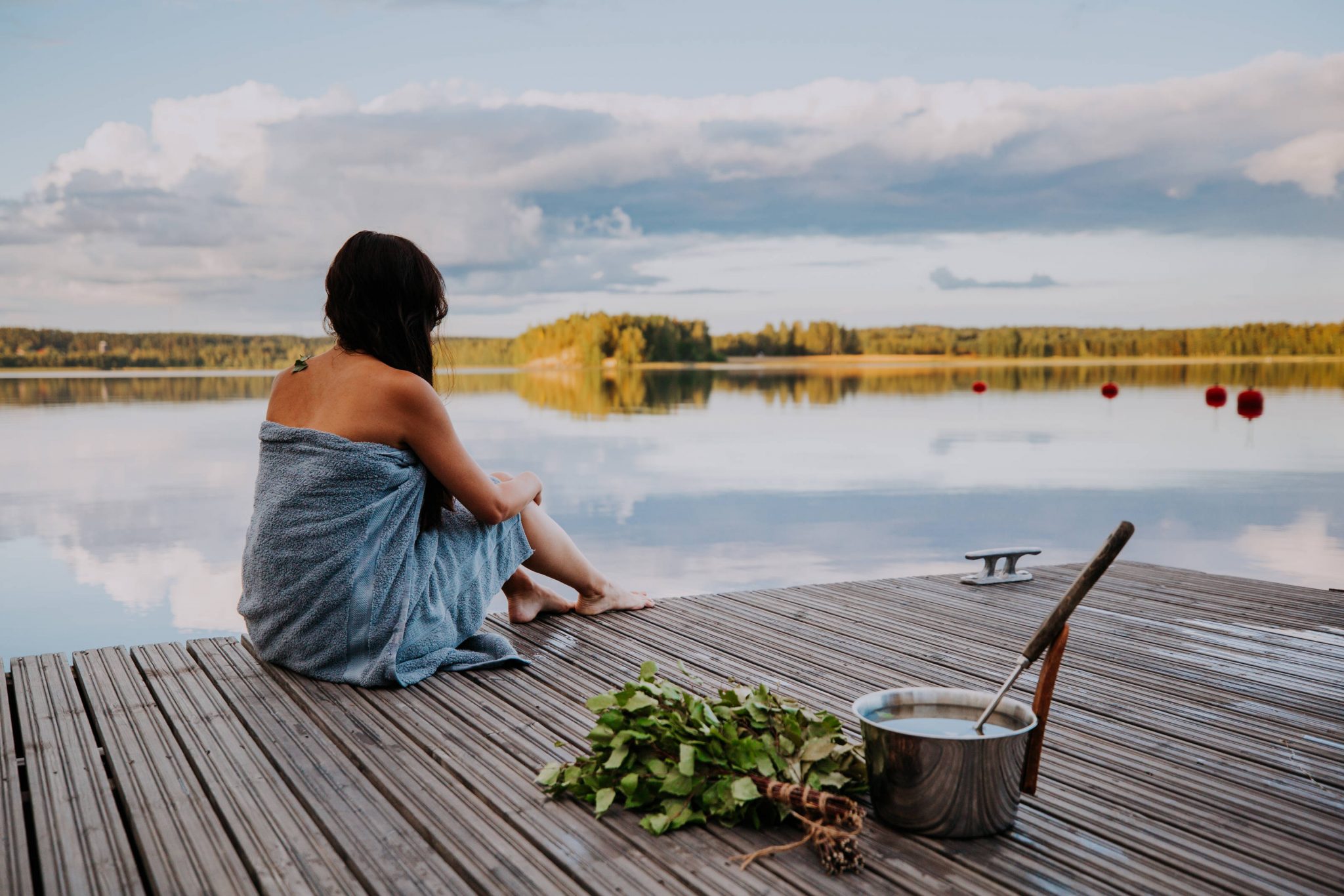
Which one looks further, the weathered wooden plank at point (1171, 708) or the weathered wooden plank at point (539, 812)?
the weathered wooden plank at point (1171, 708)

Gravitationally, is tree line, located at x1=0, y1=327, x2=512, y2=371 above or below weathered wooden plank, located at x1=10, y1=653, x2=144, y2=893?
above

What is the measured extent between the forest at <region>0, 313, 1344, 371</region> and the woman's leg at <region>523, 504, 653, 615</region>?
1805 cm

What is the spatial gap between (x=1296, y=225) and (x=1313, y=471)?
11.5 meters

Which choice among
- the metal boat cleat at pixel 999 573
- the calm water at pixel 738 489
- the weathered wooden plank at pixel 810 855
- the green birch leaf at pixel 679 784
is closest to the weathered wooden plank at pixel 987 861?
the weathered wooden plank at pixel 810 855

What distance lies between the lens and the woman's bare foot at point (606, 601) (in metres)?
3.25

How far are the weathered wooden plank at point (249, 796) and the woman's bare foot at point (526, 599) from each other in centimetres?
92

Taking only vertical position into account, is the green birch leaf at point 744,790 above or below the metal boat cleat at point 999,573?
above

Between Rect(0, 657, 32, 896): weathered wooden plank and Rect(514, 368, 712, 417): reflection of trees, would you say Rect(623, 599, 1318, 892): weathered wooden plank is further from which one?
Rect(514, 368, 712, 417): reflection of trees

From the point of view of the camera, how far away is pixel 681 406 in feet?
74.0

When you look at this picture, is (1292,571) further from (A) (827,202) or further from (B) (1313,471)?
(A) (827,202)

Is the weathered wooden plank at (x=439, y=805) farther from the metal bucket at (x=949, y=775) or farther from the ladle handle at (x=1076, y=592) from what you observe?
the ladle handle at (x=1076, y=592)

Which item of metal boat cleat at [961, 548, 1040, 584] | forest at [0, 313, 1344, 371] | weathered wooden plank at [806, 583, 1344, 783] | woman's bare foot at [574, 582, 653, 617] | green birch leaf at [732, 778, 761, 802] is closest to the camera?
green birch leaf at [732, 778, 761, 802]

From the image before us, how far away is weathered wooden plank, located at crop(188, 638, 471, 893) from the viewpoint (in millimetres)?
1479

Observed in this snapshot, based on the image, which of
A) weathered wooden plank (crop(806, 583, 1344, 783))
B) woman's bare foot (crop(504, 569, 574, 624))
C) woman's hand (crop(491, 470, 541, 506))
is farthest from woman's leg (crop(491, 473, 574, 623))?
weathered wooden plank (crop(806, 583, 1344, 783))
